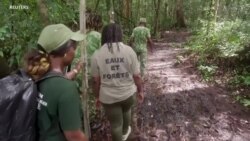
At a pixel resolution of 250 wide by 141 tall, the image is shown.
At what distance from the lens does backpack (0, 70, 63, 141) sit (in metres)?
2.27

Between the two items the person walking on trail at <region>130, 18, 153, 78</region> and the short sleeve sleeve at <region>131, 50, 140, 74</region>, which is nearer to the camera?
the short sleeve sleeve at <region>131, 50, 140, 74</region>

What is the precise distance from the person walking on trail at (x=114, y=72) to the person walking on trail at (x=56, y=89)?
176 centimetres

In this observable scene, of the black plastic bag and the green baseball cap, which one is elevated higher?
the green baseball cap

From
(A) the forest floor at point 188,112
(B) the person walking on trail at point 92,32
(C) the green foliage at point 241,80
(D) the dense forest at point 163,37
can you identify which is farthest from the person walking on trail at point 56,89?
(C) the green foliage at point 241,80

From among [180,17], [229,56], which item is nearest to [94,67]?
[229,56]

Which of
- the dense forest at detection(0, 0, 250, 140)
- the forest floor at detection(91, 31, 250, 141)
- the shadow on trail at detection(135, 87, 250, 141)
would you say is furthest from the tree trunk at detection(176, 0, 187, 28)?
the shadow on trail at detection(135, 87, 250, 141)

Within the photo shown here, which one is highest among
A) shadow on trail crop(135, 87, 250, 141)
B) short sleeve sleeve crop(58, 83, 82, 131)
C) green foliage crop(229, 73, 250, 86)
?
short sleeve sleeve crop(58, 83, 82, 131)

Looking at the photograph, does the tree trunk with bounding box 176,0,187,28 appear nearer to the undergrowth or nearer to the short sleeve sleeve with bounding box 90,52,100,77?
the undergrowth

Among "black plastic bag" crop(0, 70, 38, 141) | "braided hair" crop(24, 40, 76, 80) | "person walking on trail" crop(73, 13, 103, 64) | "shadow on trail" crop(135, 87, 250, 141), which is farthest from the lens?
"shadow on trail" crop(135, 87, 250, 141)

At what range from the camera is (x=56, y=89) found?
7.68 ft

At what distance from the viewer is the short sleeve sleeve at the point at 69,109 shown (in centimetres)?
231

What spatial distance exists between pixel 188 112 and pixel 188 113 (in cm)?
5

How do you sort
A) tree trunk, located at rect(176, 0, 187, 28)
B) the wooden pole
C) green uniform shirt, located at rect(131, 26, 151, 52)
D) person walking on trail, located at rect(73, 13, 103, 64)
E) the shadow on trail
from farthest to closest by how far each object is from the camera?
tree trunk, located at rect(176, 0, 187, 28) → green uniform shirt, located at rect(131, 26, 151, 52) → the shadow on trail → person walking on trail, located at rect(73, 13, 103, 64) → the wooden pole

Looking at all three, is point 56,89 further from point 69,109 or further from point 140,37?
point 140,37
